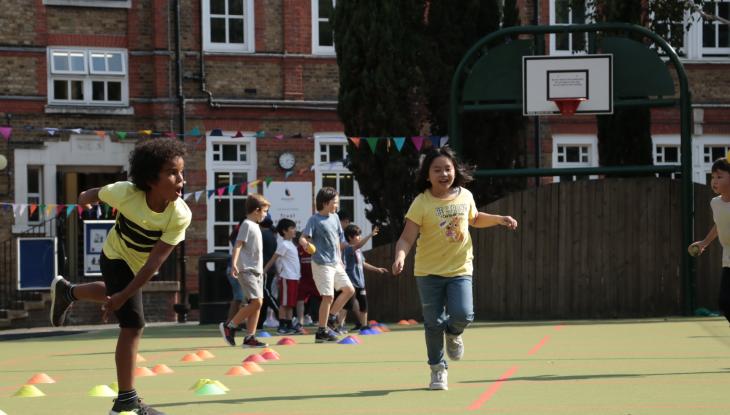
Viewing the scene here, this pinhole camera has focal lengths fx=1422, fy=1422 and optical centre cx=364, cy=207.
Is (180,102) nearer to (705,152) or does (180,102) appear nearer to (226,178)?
(226,178)

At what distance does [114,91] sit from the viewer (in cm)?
2950

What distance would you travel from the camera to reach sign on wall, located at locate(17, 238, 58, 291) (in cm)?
2639

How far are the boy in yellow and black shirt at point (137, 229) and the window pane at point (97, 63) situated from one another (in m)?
21.7

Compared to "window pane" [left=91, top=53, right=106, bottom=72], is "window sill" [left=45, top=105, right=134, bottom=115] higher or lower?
lower

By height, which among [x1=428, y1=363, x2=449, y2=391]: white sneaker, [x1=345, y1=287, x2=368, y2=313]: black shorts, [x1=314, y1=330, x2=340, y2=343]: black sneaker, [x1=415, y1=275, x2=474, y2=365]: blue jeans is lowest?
[x1=314, y1=330, x2=340, y2=343]: black sneaker

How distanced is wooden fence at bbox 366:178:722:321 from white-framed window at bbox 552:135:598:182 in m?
11.2

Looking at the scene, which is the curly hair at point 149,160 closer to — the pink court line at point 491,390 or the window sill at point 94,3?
the pink court line at point 491,390

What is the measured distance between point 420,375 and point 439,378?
1.31 metres

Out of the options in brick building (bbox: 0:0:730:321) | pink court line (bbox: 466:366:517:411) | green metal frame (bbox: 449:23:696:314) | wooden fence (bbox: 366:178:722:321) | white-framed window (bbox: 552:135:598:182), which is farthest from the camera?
white-framed window (bbox: 552:135:598:182)

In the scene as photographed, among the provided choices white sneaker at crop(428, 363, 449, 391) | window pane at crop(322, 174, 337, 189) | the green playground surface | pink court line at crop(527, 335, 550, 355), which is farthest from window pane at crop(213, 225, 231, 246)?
white sneaker at crop(428, 363, 449, 391)

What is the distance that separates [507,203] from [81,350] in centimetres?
700

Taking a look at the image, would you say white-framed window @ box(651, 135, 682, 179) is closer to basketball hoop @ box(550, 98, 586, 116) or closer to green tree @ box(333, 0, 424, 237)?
green tree @ box(333, 0, 424, 237)

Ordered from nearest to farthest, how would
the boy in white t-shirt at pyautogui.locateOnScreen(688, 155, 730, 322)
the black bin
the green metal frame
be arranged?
1. the boy in white t-shirt at pyautogui.locateOnScreen(688, 155, 730, 322)
2. the green metal frame
3. the black bin

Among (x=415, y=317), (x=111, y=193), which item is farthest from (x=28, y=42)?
(x=111, y=193)
